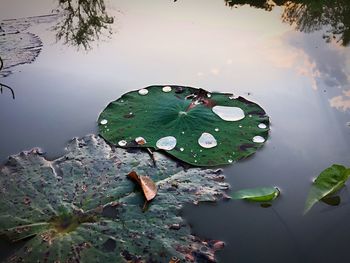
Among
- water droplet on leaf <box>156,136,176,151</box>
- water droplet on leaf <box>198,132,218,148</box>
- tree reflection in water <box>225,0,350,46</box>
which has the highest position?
tree reflection in water <box>225,0,350,46</box>

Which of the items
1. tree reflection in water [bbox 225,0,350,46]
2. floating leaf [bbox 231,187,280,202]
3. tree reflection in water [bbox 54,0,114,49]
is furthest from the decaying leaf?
tree reflection in water [bbox 225,0,350,46]

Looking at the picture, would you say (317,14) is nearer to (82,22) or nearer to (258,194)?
(82,22)

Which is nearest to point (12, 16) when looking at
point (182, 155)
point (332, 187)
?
point (182, 155)

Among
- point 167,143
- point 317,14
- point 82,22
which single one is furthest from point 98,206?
point 317,14

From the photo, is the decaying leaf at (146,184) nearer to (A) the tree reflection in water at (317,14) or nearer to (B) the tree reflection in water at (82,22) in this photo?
(B) the tree reflection in water at (82,22)

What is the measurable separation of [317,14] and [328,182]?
198cm

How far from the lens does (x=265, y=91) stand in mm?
1982

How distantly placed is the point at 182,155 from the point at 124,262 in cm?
53

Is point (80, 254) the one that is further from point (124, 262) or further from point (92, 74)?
point (92, 74)

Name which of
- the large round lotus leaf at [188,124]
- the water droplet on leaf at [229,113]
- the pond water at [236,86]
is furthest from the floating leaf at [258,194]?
the water droplet on leaf at [229,113]

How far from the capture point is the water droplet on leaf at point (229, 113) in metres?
1.69

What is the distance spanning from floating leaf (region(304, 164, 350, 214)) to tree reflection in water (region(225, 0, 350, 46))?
1456mm

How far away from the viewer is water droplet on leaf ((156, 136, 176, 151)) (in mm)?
1518

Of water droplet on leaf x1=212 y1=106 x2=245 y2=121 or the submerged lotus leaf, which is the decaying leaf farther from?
water droplet on leaf x1=212 y1=106 x2=245 y2=121
